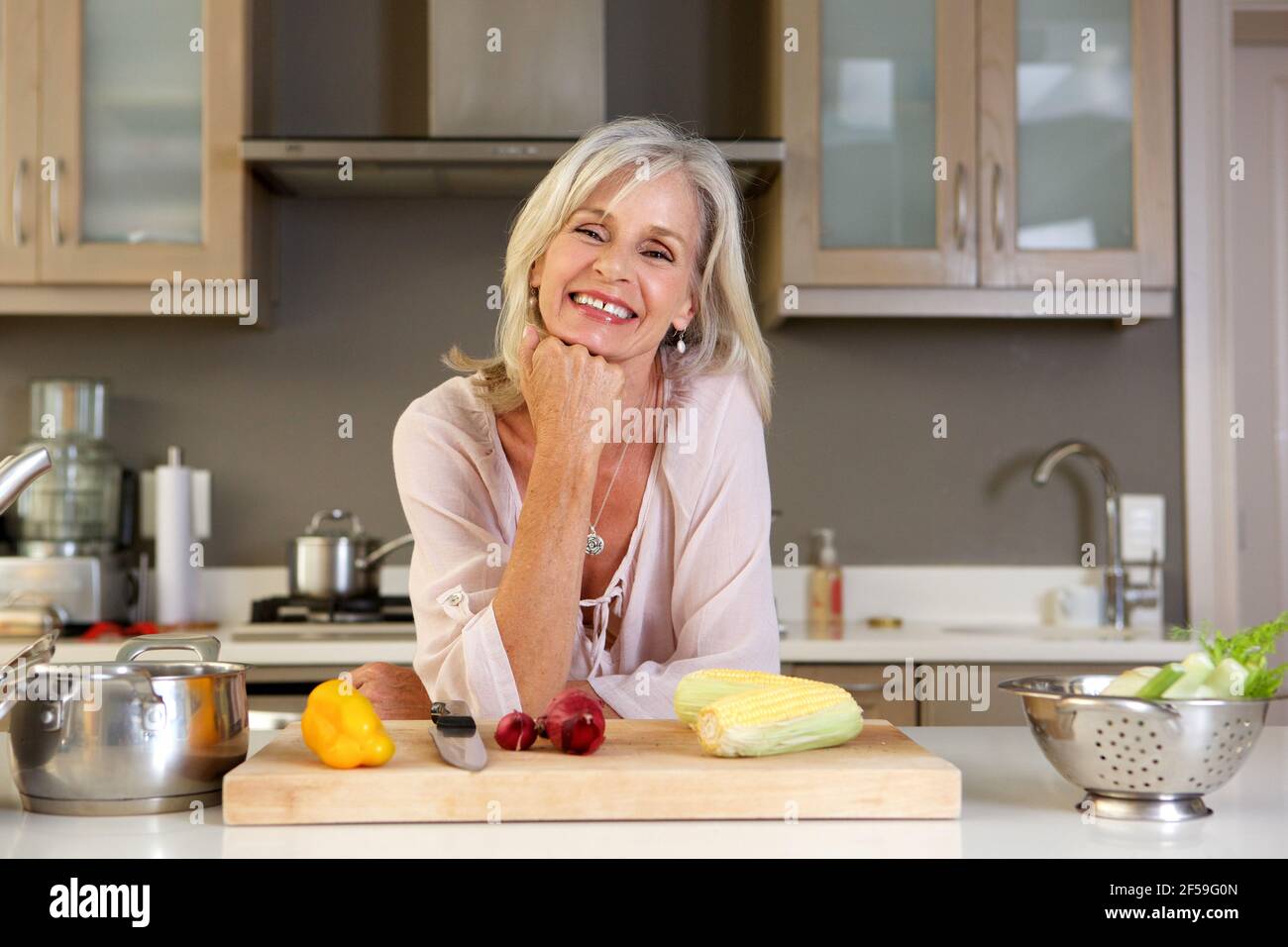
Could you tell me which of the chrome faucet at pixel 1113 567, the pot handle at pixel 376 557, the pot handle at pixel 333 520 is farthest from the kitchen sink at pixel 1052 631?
the pot handle at pixel 333 520

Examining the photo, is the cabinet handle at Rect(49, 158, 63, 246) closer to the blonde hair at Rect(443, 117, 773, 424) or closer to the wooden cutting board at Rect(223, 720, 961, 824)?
the blonde hair at Rect(443, 117, 773, 424)

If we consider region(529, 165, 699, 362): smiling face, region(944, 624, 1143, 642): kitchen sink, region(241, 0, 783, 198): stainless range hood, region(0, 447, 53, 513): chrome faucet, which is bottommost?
region(944, 624, 1143, 642): kitchen sink

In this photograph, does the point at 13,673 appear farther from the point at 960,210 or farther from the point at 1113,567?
the point at 1113,567

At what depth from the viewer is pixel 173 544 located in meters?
3.03

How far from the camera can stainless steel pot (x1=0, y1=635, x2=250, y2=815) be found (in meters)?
1.00

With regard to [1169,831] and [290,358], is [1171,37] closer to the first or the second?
[290,358]

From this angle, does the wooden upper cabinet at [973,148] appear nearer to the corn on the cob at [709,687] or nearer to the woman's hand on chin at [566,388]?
the woman's hand on chin at [566,388]

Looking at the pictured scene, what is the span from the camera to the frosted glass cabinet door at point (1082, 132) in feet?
9.66

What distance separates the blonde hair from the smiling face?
0.02 m

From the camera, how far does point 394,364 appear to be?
3250 mm

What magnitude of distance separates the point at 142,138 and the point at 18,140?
26cm

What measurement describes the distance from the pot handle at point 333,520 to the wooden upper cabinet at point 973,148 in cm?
111

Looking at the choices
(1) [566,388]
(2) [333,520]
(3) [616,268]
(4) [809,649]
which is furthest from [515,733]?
(2) [333,520]

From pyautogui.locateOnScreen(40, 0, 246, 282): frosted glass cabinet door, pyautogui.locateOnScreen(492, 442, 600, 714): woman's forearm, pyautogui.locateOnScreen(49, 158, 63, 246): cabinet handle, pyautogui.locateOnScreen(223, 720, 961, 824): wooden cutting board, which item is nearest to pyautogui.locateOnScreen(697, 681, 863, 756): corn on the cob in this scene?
pyautogui.locateOnScreen(223, 720, 961, 824): wooden cutting board
